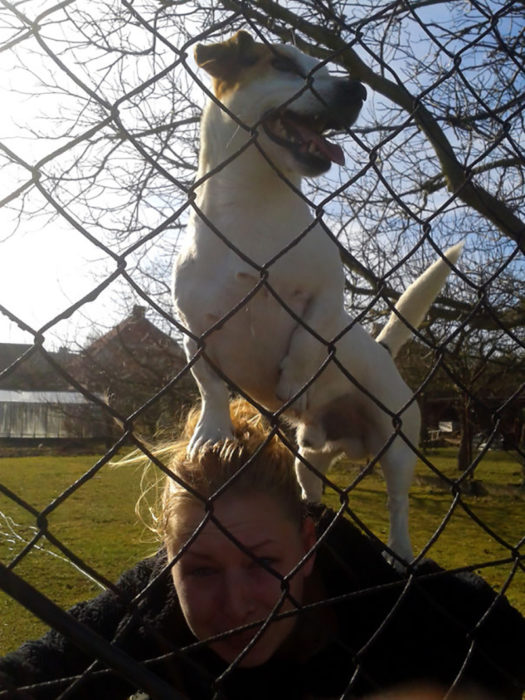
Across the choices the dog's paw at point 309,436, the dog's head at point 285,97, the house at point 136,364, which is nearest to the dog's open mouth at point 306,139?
the dog's head at point 285,97

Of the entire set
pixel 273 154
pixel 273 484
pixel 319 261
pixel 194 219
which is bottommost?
pixel 273 484

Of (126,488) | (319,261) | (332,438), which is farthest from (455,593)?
(126,488)

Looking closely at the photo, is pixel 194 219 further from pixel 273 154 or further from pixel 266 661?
pixel 266 661

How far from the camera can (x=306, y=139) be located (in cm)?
170

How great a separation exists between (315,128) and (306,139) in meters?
0.05

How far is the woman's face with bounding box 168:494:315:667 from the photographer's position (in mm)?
1306

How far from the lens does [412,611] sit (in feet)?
5.04

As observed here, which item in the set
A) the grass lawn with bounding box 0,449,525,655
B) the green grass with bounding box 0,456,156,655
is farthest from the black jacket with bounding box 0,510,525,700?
the green grass with bounding box 0,456,156,655

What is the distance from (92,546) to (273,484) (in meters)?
3.13

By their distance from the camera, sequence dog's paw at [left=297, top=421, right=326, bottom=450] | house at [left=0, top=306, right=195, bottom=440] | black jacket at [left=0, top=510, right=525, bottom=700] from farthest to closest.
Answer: house at [left=0, top=306, right=195, bottom=440]
dog's paw at [left=297, top=421, right=326, bottom=450]
black jacket at [left=0, top=510, right=525, bottom=700]

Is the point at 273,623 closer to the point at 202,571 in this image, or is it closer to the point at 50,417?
the point at 202,571

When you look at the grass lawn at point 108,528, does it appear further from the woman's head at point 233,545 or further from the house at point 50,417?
the house at point 50,417

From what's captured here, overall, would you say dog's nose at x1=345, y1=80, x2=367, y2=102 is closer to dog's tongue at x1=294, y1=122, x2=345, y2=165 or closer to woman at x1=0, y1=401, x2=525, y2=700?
dog's tongue at x1=294, y1=122, x2=345, y2=165

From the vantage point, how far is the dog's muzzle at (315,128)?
1657 mm
